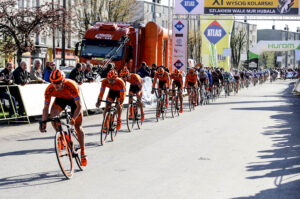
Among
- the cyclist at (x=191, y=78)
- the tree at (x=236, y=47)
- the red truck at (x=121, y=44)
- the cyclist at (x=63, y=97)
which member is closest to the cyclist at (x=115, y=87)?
the cyclist at (x=63, y=97)

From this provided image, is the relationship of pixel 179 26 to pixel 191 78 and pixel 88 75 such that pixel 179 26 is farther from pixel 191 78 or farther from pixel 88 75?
pixel 88 75

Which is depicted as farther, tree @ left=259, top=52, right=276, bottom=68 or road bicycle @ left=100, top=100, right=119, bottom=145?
tree @ left=259, top=52, right=276, bottom=68

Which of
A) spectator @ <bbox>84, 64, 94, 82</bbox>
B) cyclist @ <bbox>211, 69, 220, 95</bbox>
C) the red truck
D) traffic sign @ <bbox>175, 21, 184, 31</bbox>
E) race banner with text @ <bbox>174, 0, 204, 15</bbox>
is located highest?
race banner with text @ <bbox>174, 0, 204, 15</bbox>

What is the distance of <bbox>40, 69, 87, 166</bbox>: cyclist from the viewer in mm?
7785

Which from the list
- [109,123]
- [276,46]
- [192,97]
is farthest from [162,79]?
[276,46]

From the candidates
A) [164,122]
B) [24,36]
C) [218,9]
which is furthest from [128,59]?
[218,9]

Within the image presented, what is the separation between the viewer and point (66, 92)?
26.8 feet

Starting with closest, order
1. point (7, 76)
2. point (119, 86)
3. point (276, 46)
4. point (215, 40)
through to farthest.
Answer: point (119, 86), point (7, 76), point (215, 40), point (276, 46)

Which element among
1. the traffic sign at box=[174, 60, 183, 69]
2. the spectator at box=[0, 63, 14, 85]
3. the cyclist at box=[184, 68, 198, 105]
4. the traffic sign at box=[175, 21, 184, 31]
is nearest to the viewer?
the spectator at box=[0, 63, 14, 85]

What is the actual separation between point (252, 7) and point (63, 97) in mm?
27245

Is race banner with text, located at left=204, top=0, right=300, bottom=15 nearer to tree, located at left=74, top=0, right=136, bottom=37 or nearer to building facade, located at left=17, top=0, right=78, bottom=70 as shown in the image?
tree, located at left=74, top=0, right=136, bottom=37

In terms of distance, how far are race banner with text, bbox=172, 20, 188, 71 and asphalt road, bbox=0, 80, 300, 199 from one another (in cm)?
1554

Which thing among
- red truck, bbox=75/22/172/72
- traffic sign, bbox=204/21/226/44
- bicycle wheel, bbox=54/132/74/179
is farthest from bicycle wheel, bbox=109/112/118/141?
traffic sign, bbox=204/21/226/44

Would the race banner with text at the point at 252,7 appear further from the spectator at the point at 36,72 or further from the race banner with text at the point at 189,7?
the spectator at the point at 36,72
